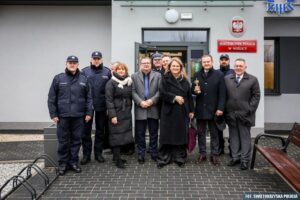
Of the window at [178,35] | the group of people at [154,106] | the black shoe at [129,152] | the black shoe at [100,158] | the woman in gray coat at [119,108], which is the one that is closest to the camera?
the group of people at [154,106]

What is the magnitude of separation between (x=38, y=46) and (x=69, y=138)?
17.3ft

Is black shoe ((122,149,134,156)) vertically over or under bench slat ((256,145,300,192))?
under

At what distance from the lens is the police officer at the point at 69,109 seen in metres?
6.46

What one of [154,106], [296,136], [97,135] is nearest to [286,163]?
[296,136]

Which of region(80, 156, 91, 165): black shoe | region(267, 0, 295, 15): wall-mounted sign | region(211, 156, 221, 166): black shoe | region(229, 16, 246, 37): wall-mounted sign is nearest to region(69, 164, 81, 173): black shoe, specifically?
region(80, 156, 91, 165): black shoe

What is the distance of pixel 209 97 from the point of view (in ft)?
22.5

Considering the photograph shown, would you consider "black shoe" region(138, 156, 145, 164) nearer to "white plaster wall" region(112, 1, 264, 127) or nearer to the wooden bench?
the wooden bench

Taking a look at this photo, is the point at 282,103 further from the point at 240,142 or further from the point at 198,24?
the point at 240,142

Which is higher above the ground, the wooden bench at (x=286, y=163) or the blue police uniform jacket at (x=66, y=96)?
the blue police uniform jacket at (x=66, y=96)

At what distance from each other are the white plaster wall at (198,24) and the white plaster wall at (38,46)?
1.16 metres

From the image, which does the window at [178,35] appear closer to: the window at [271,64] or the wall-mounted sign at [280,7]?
the wall-mounted sign at [280,7]

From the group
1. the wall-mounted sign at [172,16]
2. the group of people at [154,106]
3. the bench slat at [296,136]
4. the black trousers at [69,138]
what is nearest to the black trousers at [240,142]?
the group of people at [154,106]

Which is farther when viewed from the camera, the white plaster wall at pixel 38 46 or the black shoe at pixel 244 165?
the white plaster wall at pixel 38 46

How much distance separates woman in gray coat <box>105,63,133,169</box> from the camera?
22.3 feet
